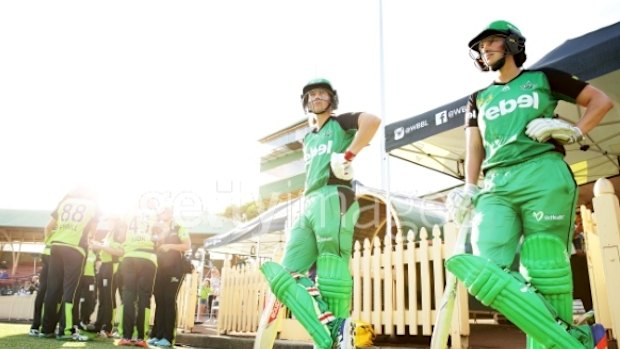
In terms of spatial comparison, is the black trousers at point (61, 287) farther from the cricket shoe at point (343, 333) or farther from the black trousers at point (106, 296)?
the cricket shoe at point (343, 333)

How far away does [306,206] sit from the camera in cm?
342

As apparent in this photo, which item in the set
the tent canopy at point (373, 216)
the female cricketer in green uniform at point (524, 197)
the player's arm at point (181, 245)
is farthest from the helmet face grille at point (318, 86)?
the tent canopy at point (373, 216)

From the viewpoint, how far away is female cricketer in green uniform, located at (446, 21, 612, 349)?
2197 millimetres

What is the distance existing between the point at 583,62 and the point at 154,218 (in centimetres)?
562

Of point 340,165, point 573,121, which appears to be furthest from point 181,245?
point 573,121

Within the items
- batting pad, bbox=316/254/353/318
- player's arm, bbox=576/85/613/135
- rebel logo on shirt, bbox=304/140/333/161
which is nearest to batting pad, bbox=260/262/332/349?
batting pad, bbox=316/254/353/318

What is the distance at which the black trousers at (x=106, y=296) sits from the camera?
27.3 ft

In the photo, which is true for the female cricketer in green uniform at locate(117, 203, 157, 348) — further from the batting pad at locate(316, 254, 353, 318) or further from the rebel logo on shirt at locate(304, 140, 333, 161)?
the batting pad at locate(316, 254, 353, 318)

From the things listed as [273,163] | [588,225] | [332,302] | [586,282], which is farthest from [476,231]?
[273,163]

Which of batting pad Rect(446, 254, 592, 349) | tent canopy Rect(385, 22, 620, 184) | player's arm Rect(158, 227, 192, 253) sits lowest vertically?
batting pad Rect(446, 254, 592, 349)

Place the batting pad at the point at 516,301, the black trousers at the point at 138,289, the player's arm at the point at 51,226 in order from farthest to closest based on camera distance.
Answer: the player's arm at the point at 51,226 → the black trousers at the point at 138,289 → the batting pad at the point at 516,301

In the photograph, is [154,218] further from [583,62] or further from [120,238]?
[583,62]

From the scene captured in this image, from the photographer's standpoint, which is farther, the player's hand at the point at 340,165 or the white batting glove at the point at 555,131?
the player's hand at the point at 340,165

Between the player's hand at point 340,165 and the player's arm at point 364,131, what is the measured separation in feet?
0.32
